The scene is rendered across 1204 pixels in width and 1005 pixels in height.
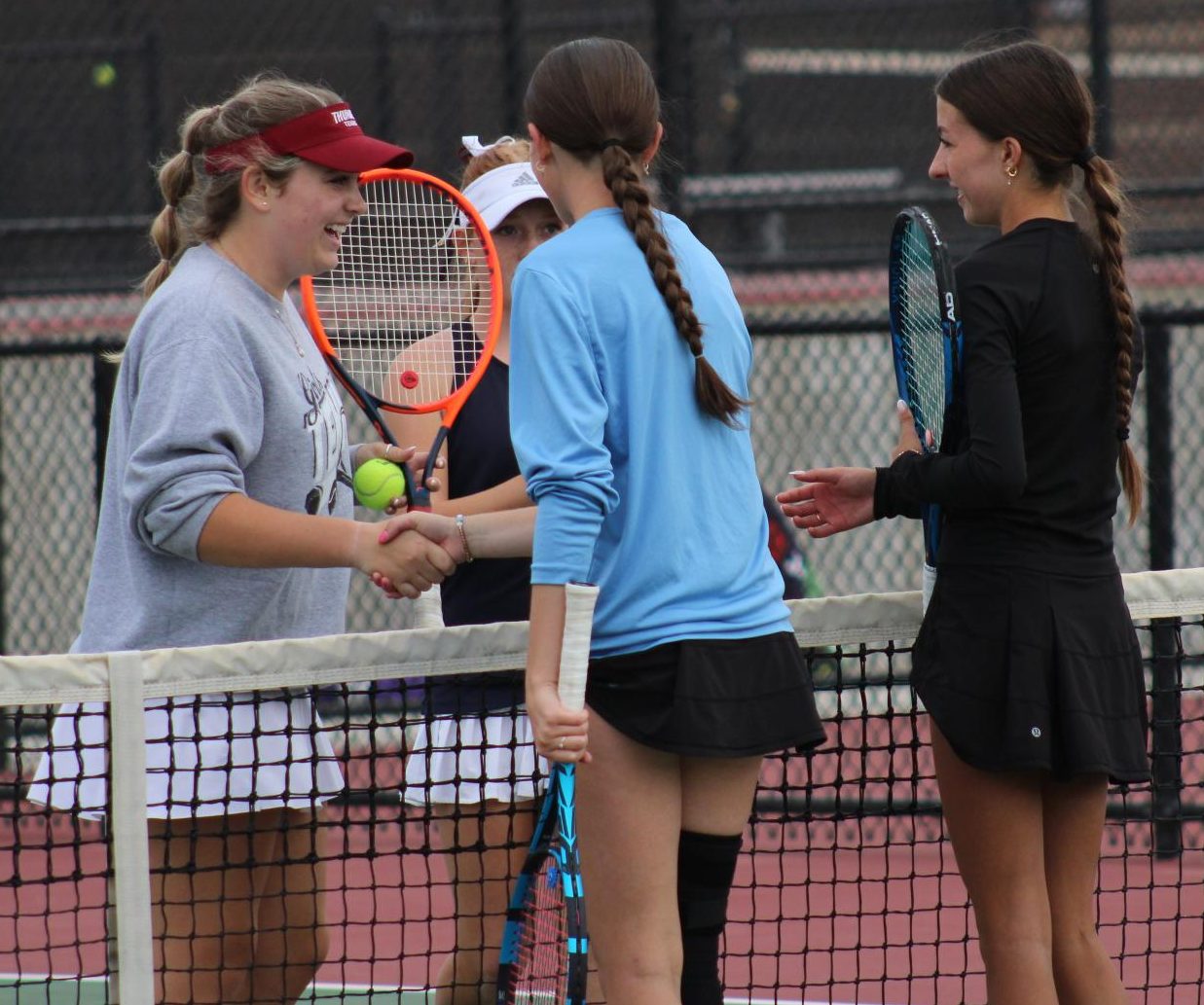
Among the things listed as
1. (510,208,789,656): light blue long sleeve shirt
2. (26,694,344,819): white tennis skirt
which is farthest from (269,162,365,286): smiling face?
(26,694,344,819): white tennis skirt

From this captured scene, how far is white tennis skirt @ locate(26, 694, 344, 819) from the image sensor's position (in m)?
2.64

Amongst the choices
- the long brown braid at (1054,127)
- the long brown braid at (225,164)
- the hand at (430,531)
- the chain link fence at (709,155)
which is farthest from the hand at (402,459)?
the chain link fence at (709,155)

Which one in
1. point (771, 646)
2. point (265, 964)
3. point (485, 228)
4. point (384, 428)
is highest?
point (485, 228)

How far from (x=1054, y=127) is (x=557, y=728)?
104 centimetres

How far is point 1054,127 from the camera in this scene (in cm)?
246

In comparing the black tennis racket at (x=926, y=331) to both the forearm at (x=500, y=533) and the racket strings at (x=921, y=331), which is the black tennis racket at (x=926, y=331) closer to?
the racket strings at (x=921, y=331)

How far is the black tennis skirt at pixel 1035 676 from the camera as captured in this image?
243 cm

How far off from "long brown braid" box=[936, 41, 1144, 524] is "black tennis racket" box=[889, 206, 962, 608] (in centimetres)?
16

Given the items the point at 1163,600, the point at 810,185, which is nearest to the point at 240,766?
the point at 1163,600

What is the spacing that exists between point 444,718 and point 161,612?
0.51 metres

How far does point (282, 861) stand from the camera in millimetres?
2711

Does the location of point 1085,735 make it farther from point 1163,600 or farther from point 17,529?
point 17,529

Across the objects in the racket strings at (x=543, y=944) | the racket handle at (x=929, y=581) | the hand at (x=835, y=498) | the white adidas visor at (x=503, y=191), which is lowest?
the racket strings at (x=543, y=944)

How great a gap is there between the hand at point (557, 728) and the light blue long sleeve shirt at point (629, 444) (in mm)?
126
